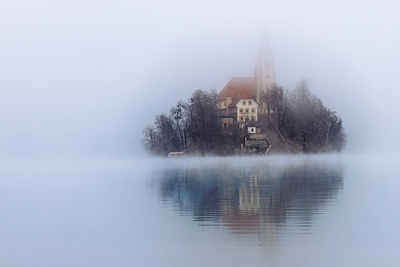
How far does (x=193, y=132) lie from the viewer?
40438mm

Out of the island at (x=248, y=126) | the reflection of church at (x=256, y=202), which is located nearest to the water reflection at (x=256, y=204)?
the reflection of church at (x=256, y=202)

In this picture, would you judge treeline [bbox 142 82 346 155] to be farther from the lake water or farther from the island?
the lake water

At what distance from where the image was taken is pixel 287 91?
42.3 metres

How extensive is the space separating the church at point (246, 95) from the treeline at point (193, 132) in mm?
1048

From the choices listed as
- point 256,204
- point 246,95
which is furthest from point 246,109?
point 256,204

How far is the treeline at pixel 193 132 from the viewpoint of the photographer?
131 feet

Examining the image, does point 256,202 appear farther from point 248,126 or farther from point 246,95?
point 246,95

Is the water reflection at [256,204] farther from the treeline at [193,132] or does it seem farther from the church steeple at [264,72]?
the church steeple at [264,72]

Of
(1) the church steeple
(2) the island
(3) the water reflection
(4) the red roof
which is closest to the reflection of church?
(3) the water reflection

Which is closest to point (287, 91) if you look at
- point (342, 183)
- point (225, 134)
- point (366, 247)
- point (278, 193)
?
A: point (225, 134)

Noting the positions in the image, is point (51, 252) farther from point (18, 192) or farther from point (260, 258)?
point (18, 192)

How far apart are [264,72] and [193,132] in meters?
9.65

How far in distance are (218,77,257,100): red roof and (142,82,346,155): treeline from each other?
1.64 meters

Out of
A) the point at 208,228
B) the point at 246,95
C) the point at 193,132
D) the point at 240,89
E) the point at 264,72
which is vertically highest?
the point at 264,72
